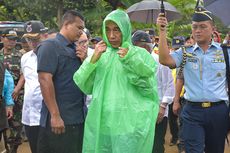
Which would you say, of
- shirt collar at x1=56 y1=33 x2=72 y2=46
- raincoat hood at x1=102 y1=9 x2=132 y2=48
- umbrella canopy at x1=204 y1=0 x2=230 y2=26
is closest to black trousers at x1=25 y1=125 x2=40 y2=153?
shirt collar at x1=56 y1=33 x2=72 y2=46

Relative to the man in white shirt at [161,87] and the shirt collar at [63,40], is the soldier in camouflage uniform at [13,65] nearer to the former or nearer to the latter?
the man in white shirt at [161,87]

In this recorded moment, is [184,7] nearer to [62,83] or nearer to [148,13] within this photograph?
[148,13]

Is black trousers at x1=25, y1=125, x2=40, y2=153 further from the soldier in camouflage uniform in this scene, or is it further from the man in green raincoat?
the soldier in camouflage uniform

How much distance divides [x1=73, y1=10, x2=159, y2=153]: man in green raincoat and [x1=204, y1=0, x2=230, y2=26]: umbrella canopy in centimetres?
124

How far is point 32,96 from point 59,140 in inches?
42.6

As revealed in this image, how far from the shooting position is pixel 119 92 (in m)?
3.86

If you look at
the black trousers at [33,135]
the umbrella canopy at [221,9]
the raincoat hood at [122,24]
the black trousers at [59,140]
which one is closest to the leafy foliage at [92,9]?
the umbrella canopy at [221,9]

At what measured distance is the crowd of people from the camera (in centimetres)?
385

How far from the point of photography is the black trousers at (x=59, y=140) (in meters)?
4.28

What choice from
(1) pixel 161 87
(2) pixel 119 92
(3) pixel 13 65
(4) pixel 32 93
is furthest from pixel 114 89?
(3) pixel 13 65

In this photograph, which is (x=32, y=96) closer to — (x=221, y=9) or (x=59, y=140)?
(x=59, y=140)

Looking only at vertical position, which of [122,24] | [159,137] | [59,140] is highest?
[122,24]

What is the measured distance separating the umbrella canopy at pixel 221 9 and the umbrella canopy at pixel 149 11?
9.90ft

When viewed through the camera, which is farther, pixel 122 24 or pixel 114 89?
pixel 122 24
